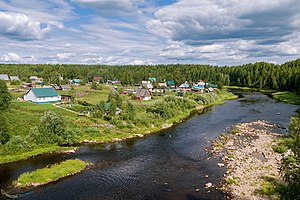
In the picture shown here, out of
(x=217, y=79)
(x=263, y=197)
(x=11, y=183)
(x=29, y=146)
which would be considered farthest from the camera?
(x=217, y=79)

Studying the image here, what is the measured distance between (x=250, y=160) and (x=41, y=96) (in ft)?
189

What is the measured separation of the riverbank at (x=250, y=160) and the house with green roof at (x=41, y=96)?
49.7m

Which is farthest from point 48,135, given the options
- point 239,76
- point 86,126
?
point 239,76

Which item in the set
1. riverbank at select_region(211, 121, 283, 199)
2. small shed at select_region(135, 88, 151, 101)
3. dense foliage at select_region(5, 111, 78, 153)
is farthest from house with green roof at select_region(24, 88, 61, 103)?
riverbank at select_region(211, 121, 283, 199)

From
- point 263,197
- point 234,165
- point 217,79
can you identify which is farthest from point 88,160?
point 217,79

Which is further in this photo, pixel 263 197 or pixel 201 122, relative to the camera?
pixel 201 122

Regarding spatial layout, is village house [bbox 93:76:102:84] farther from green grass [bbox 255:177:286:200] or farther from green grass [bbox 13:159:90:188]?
green grass [bbox 255:177:286:200]

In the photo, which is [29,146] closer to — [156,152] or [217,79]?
[156,152]

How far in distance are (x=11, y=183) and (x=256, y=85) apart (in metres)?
126

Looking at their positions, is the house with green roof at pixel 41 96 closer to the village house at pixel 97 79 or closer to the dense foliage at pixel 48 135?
the dense foliage at pixel 48 135

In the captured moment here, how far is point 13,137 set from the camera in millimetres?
37219

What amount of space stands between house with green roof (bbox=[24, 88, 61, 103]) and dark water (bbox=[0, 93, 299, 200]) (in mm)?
37296

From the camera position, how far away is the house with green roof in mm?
69875

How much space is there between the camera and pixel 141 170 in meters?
31.0
